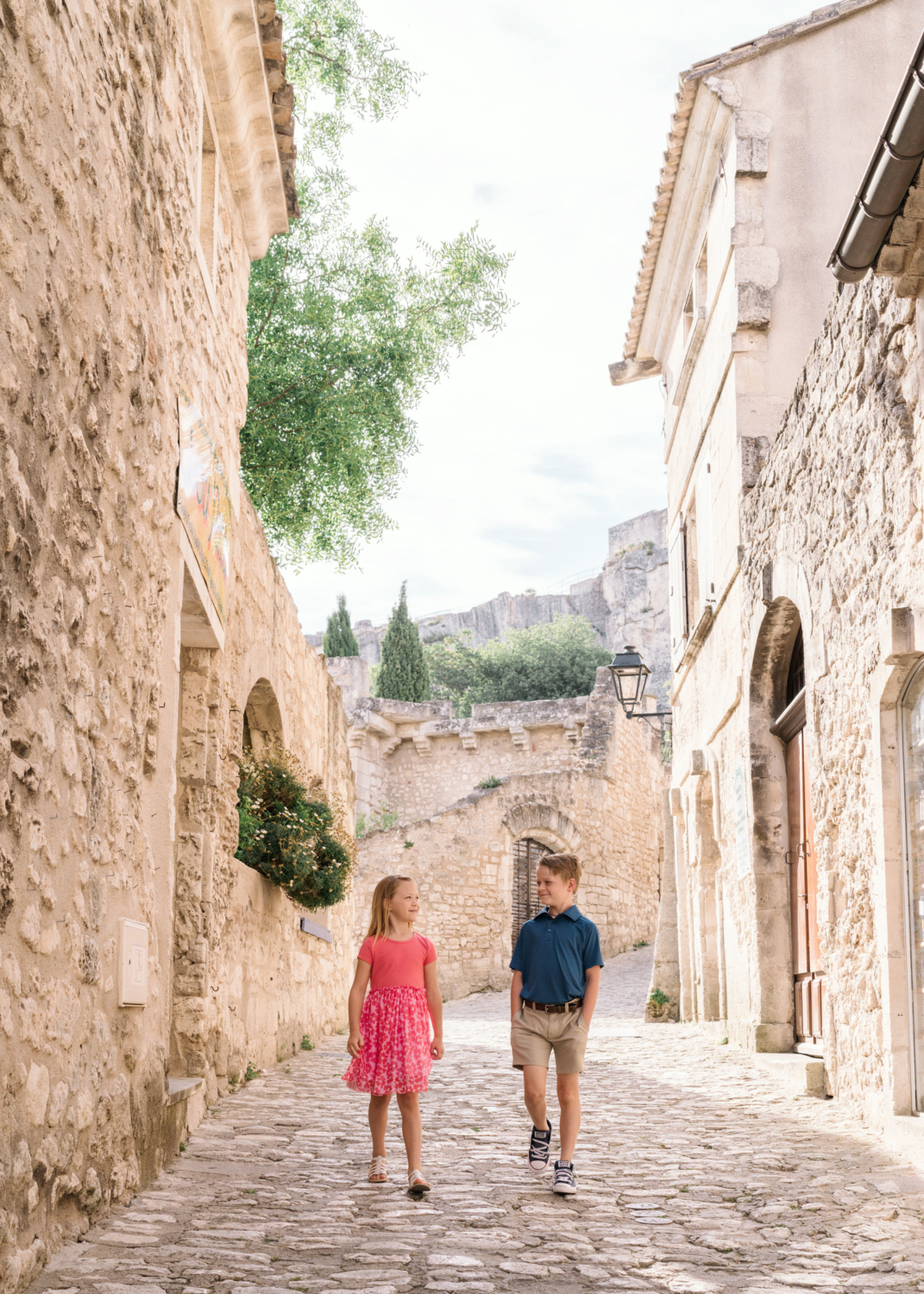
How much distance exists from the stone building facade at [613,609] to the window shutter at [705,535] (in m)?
29.4

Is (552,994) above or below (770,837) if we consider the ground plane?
below

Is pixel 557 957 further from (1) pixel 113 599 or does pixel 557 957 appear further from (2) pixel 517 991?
(1) pixel 113 599

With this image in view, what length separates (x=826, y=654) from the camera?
6.47m

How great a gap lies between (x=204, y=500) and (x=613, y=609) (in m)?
44.6

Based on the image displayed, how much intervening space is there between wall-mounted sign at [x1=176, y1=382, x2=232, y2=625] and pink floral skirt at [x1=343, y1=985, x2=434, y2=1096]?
7.35ft

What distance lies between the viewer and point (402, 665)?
34688mm

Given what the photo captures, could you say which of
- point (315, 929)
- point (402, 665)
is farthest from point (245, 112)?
point (402, 665)

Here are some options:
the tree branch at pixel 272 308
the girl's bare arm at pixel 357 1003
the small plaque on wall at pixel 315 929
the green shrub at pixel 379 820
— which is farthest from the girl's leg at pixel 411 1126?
the green shrub at pixel 379 820

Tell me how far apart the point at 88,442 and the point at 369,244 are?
39.8ft

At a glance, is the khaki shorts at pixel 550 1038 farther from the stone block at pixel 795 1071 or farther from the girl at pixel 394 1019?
the stone block at pixel 795 1071

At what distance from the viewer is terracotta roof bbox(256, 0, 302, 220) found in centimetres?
659

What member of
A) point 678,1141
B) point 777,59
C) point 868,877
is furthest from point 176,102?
point 777,59

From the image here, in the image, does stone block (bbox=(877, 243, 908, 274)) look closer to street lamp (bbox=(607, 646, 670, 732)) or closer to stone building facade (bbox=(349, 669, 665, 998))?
street lamp (bbox=(607, 646, 670, 732))

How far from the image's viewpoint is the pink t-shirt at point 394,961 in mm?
4590
